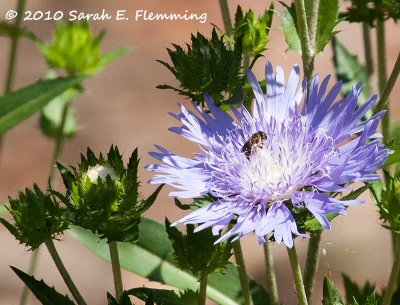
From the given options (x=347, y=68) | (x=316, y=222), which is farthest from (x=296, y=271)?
(x=347, y=68)

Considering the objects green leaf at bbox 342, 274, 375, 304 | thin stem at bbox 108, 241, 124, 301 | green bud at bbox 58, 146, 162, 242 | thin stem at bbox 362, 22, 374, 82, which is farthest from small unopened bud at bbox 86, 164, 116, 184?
thin stem at bbox 362, 22, 374, 82

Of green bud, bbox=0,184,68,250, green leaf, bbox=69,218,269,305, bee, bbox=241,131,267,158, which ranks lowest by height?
green leaf, bbox=69,218,269,305

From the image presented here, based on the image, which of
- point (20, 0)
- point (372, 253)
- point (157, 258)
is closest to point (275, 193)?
point (157, 258)

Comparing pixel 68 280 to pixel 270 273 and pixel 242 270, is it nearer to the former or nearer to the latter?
pixel 242 270

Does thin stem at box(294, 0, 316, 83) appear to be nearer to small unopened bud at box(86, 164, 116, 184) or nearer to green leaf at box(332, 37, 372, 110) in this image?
small unopened bud at box(86, 164, 116, 184)

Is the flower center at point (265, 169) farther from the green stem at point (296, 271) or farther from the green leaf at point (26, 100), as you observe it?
the green leaf at point (26, 100)

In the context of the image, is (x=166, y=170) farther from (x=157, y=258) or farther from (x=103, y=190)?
(x=157, y=258)

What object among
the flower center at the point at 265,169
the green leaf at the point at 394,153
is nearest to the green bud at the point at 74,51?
the flower center at the point at 265,169
